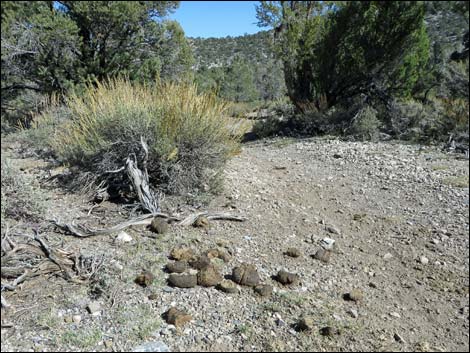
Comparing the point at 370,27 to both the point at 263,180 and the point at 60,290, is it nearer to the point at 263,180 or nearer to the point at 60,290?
the point at 263,180

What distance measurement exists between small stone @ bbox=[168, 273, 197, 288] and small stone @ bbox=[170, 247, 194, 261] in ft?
0.92

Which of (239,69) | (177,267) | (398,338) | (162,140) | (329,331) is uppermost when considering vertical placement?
(239,69)

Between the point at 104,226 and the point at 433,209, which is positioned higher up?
the point at 104,226

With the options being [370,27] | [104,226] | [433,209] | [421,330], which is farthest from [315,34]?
[421,330]

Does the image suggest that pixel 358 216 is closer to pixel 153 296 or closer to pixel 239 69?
pixel 153 296

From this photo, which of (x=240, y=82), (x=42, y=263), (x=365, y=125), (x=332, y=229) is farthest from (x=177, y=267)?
(x=240, y=82)

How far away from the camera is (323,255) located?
3475mm

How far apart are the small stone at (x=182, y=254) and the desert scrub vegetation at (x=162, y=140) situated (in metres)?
1.10

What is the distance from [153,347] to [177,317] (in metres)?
0.24

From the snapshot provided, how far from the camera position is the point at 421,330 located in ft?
8.89

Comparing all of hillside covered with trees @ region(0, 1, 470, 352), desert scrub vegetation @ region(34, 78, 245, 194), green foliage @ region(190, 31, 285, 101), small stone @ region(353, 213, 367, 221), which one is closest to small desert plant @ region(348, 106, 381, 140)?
hillside covered with trees @ region(0, 1, 470, 352)

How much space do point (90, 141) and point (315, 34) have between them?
5.78 m

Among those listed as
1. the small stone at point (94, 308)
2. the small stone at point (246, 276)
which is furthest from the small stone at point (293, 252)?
the small stone at point (94, 308)

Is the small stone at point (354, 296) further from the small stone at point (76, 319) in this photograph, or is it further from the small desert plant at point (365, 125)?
the small desert plant at point (365, 125)
